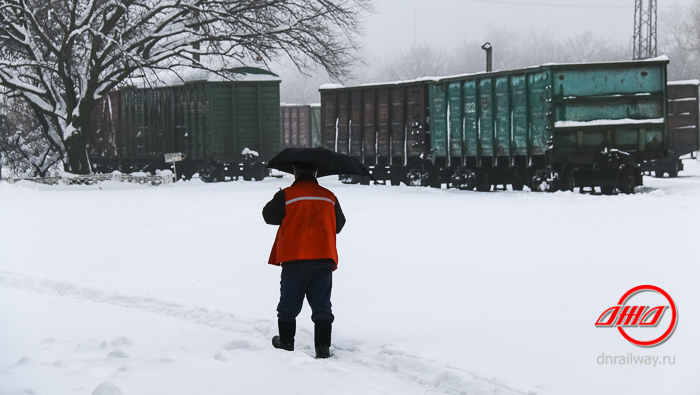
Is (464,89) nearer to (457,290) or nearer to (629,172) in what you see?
(629,172)

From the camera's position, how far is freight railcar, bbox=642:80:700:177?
92.6 feet

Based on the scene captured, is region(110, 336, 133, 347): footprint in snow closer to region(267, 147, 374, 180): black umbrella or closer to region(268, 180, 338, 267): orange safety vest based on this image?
region(268, 180, 338, 267): orange safety vest

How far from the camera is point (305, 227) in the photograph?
6.57 metres

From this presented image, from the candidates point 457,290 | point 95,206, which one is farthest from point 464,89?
point 457,290

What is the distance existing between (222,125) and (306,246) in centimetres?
2541

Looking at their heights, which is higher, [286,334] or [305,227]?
[305,227]

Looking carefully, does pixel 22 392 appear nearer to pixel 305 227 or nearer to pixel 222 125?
pixel 305 227

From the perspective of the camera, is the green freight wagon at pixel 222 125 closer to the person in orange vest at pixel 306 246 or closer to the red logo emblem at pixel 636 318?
the red logo emblem at pixel 636 318

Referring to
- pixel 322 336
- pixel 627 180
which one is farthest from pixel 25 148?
pixel 322 336

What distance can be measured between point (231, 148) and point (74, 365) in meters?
25.8

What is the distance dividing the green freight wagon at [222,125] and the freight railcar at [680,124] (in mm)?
12020

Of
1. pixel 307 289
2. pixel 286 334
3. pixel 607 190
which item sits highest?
pixel 607 190

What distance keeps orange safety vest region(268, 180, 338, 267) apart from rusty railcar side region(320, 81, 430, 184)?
19678 mm

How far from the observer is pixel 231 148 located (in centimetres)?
3178
